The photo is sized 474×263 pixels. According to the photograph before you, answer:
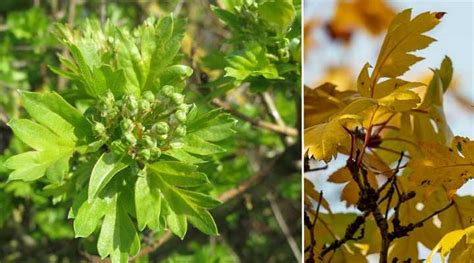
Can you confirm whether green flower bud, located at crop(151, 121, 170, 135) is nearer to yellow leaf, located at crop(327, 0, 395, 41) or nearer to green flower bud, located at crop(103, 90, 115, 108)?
green flower bud, located at crop(103, 90, 115, 108)

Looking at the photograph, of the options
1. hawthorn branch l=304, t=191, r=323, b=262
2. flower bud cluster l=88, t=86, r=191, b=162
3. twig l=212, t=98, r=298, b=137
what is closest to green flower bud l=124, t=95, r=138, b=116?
flower bud cluster l=88, t=86, r=191, b=162

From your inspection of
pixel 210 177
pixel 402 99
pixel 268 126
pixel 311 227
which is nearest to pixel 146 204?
pixel 311 227

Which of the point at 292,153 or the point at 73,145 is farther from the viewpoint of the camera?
the point at 292,153

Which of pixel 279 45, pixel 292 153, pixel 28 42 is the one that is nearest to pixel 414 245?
pixel 279 45

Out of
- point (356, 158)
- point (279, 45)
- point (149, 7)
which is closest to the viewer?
point (356, 158)

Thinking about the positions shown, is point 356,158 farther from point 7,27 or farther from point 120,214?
point 7,27

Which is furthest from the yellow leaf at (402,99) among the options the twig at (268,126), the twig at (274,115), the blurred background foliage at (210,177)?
the twig at (274,115)

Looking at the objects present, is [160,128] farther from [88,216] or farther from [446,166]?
[446,166]

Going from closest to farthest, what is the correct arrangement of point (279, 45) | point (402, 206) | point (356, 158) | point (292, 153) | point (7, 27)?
point (356, 158), point (402, 206), point (279, 45), point (292, 153), point (7, 27)

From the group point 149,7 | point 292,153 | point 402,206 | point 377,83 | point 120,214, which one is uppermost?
point 377,83
